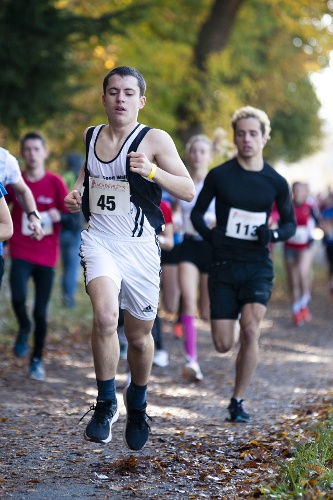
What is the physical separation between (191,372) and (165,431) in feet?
8.90

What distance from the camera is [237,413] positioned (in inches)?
294

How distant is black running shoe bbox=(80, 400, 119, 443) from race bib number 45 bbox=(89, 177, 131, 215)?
112 centimetres

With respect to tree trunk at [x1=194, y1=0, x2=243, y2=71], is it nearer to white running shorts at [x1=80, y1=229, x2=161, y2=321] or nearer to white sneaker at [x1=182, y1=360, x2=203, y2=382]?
white sneaker at [x1=182, y1=360, x2=203, y2=382]

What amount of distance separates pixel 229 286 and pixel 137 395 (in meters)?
1.78

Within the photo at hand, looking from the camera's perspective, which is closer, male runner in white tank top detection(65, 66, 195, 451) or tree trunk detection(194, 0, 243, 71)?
male runner in white tank top detection(65, 66, 195, 451)

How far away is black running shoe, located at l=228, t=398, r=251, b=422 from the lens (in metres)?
7.46

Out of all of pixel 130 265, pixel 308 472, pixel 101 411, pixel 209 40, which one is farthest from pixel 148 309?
pixel 209 40

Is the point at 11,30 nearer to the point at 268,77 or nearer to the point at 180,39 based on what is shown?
the point at 180,39

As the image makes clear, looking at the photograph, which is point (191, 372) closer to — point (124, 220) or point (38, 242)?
point (38, 242)

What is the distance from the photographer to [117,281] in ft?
18.6

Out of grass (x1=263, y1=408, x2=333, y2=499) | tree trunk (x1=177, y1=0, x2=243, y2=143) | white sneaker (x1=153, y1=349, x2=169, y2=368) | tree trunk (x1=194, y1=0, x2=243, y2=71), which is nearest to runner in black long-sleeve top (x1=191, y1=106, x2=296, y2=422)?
grass (x1=263, y1=408, x2=333, y2=499)

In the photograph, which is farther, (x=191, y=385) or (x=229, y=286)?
(x=191, y=385)

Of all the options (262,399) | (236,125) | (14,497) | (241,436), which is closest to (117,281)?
(14,497)

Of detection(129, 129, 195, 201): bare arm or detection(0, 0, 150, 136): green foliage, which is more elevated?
detection(0, 0, 150, 136): green foliage
